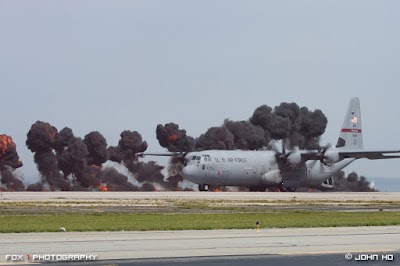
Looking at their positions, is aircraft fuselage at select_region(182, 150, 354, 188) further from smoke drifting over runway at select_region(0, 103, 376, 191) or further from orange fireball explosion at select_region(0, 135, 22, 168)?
orange fireball explosion at select_region(0, 135, 22, 168)

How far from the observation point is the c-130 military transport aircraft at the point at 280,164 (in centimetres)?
6881

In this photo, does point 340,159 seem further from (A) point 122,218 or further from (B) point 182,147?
(A) point 122,218

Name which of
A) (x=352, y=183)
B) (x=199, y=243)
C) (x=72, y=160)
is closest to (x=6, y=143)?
(x=72, y=160)

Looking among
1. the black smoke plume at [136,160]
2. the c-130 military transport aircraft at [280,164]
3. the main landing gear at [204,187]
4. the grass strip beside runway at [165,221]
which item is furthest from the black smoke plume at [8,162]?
the grass strip beside runway at [165,221]

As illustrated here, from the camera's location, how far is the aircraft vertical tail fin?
3179 inches

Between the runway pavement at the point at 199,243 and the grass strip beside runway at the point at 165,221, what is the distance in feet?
5.97

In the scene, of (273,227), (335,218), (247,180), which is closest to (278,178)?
(247,180)

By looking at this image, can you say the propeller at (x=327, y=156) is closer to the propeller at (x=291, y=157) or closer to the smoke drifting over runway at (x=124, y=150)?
the propeller at (x=291, y=157)

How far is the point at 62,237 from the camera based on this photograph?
71.5 feet

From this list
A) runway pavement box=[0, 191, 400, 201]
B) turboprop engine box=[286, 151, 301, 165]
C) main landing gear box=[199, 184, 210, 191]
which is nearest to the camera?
runway pavement box=[0, 191, 400, 201]

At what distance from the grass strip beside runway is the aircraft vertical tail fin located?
46.6 m

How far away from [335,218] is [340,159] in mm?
43486

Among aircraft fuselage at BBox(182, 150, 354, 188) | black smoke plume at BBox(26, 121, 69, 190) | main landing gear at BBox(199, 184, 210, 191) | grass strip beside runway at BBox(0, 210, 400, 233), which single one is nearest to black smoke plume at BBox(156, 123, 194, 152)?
black smoke plume at BBox(26, 121, 69, 190)

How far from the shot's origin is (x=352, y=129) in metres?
81.3
